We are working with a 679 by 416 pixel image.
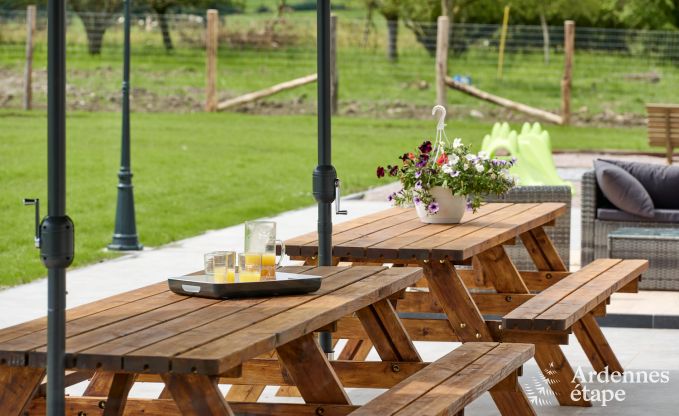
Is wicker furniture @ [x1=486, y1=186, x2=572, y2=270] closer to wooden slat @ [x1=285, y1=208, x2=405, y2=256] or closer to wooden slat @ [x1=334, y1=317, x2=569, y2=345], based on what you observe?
wooden slat @ [x1=285, y1=208, x2=405, y2=256]

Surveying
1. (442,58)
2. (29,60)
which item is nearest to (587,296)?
(29,60)

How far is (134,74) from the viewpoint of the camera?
1243 inches

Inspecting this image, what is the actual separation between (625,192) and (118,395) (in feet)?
20.4

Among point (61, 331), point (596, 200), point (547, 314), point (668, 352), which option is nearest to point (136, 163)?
point (596, 200)

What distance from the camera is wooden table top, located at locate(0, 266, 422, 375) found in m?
3.90

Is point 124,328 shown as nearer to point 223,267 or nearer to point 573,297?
point 223,267

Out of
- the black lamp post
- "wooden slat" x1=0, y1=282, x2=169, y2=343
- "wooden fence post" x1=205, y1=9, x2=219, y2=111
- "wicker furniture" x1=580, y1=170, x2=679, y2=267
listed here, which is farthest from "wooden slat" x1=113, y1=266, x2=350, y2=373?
"wooden fence post" x1=205, y1=9, x2=219, y2=111

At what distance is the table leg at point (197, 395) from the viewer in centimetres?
396

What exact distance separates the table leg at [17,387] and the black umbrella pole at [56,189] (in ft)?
1.43

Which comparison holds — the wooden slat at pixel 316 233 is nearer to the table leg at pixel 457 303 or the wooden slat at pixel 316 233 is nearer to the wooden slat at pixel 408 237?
the wooden slat at pixel 408 237

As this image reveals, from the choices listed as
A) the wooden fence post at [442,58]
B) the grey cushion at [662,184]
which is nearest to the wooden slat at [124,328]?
the grey cushion at [662,184]

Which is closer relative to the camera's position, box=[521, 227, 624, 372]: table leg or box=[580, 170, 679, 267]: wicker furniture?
box=[521, 227, 624, 372]: table leg

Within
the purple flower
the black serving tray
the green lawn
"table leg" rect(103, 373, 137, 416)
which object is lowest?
the green lawn

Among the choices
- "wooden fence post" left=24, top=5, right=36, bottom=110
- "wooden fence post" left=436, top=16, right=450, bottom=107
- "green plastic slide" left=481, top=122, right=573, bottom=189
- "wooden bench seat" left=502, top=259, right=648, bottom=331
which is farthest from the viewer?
"wooden fence post" left=436, top=16, right=450, bottom=107
